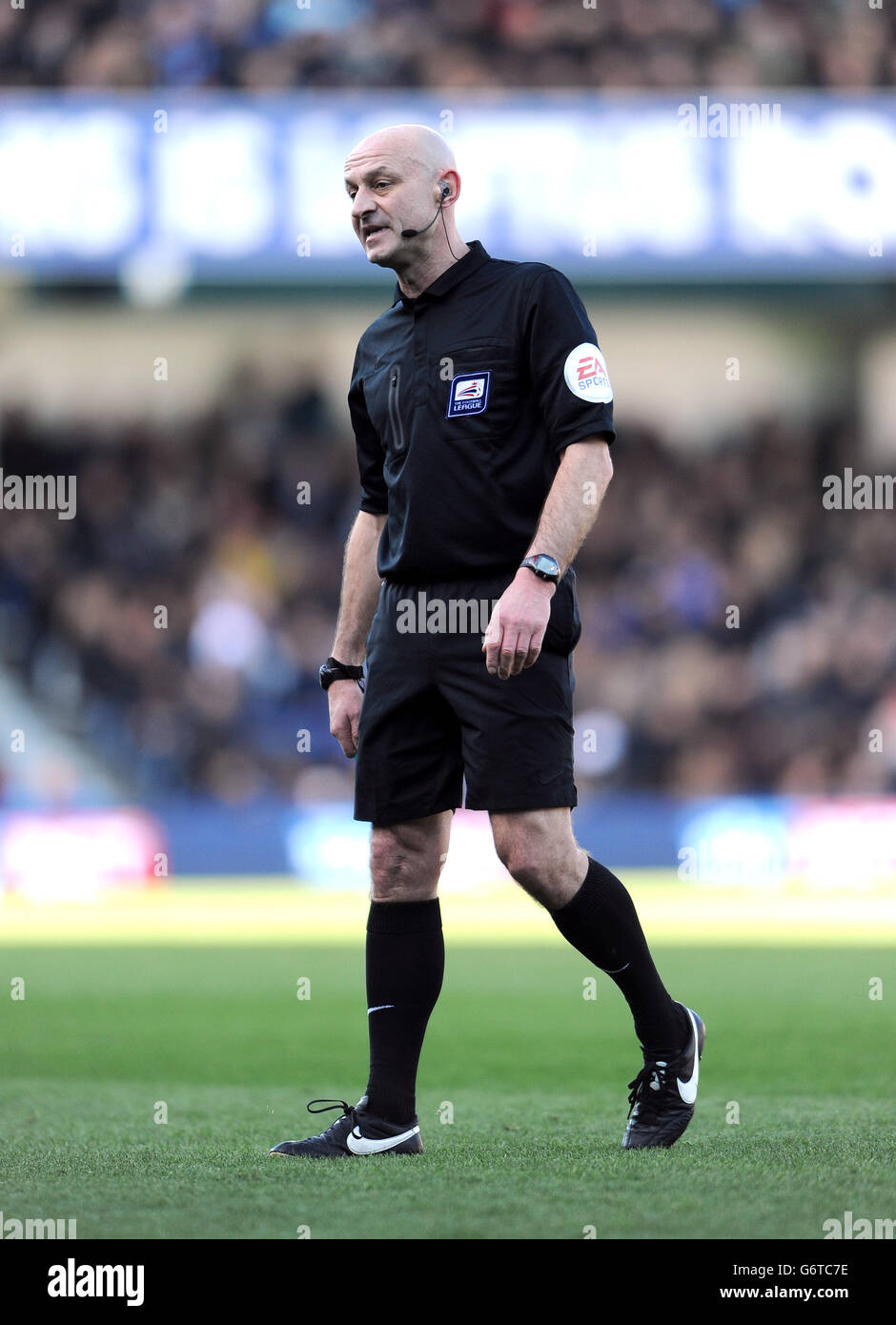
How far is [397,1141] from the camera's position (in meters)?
4.15

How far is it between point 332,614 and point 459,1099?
10927mm

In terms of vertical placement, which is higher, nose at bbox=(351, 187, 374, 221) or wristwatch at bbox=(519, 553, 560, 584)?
nose at bbox=(351, 187, 374, 221)

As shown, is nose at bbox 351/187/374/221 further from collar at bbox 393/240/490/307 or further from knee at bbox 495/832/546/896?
knee at bbox 495/832/546/896

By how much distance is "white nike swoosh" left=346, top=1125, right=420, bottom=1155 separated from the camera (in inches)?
162

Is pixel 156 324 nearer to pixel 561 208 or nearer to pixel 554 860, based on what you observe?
pixel 561 208

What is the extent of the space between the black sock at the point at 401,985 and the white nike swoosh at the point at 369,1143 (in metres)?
0.07

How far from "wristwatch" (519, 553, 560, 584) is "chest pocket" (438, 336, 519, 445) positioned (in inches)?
14.0

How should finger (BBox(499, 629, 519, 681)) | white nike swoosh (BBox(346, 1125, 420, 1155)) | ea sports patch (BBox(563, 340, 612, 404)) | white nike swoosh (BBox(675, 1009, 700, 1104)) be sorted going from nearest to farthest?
finger (BBox(499, 629, 519, 681)) → ea sports patch (BBox(563, 340, 612, 404)) → white nike swoosh (BBox(346, 1125, 420, 1155)) → white nike swoosh (BBox(675, 1009, 700, 1104))

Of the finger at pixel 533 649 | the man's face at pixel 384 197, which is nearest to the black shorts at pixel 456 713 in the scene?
the finger at pixel 533 649

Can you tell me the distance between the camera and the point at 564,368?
4.03 metres

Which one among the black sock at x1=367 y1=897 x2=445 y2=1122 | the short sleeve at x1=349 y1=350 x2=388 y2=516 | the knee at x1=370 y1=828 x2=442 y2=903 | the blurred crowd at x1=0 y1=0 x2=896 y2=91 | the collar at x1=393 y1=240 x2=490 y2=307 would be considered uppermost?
the blurred crowd at x1=0 y1=0 x2=896 y2=91

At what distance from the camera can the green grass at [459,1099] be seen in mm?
3498

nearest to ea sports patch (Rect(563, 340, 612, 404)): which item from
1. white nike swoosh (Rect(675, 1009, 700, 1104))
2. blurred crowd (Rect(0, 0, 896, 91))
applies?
white nike swoosh (Rect(675, 1009, 700, 1104))
